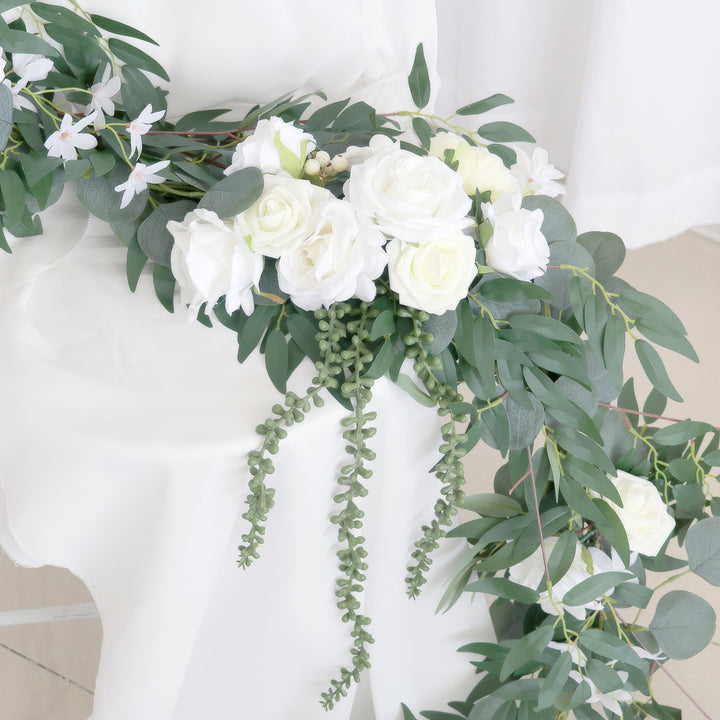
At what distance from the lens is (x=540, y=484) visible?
2.66ft

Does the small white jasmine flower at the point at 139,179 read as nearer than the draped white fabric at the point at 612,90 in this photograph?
Yes

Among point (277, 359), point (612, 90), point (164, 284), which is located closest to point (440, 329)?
point (277, 359)

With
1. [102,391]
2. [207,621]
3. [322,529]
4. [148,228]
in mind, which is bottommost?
[207,621]

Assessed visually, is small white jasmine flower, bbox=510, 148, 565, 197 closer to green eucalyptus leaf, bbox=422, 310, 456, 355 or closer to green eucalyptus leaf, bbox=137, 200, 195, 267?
green eucalyptus leaf, bbox=422, 310, 456, 355

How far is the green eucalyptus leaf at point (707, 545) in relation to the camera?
0.85m

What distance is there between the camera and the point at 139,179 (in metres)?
0.73

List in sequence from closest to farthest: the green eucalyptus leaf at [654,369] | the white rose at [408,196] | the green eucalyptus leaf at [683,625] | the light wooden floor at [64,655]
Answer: the white rose at [408,196]
the green eucalyptus leaf at [654,369]
the green eucalyptus leaf at [683,625]
the light wooden floor at [64,655]

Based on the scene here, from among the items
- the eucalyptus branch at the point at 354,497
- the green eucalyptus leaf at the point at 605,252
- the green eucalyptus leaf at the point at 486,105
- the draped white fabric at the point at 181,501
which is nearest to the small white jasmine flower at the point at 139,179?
the draped white fabric at the point at 181,501

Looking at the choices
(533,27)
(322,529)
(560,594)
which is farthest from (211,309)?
(533,27)

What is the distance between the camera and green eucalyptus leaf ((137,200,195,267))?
0.76 metres

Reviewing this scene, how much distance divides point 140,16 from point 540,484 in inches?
28.0

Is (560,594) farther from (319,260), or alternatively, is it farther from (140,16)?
(140,16)

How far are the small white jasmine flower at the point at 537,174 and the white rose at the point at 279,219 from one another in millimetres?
260

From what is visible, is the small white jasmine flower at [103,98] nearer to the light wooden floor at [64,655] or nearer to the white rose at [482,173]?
the white rose at [482,173]
